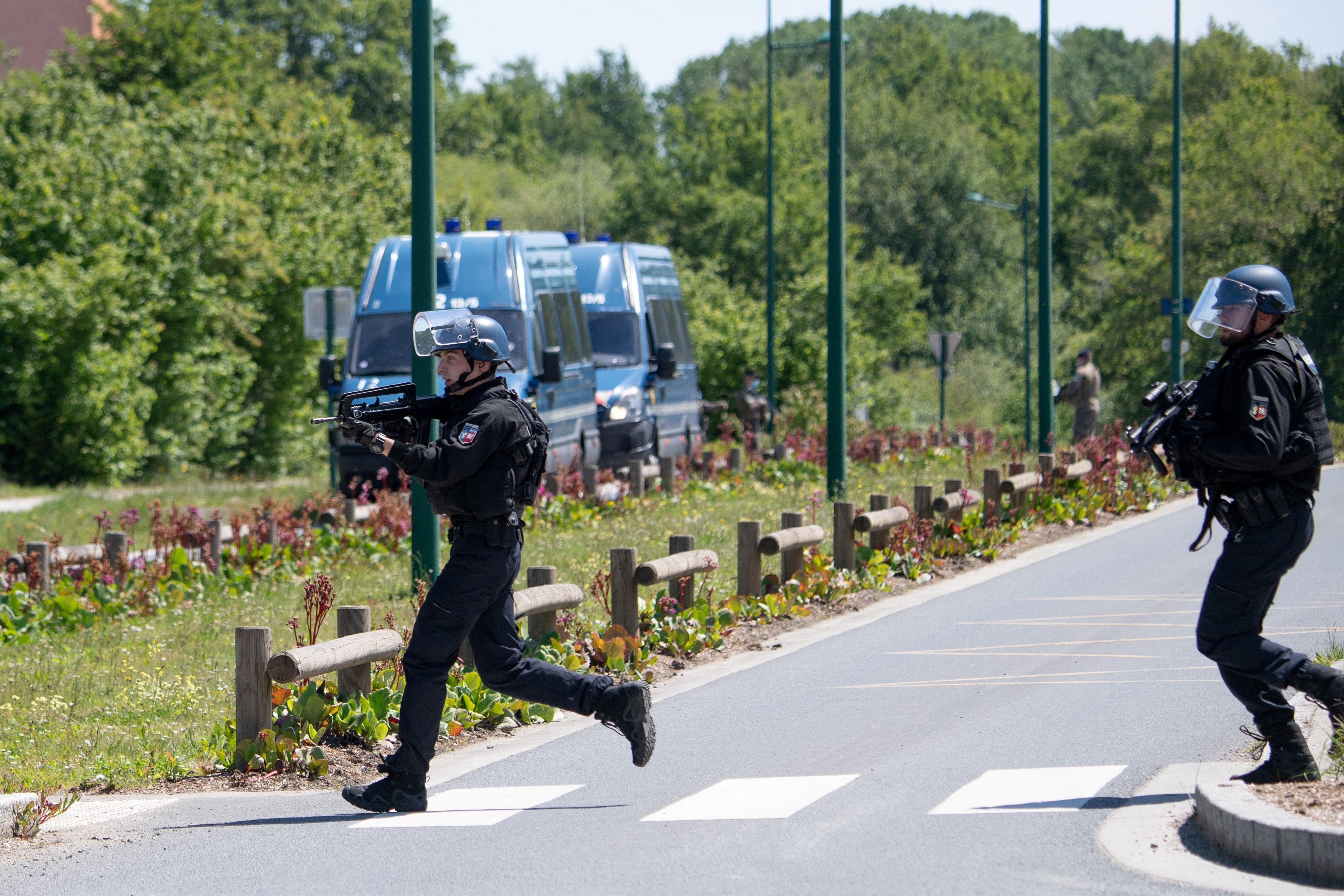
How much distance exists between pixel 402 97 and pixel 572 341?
47576 mm

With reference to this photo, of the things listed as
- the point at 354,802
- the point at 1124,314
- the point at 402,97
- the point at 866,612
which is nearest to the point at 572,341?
the point at 866,612

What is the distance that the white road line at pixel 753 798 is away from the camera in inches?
235

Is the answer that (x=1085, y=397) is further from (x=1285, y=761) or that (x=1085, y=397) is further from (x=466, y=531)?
(x=466, y=531)

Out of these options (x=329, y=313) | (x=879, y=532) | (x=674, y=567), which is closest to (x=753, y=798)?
(x=674, y=567)

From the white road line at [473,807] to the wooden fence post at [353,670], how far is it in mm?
968

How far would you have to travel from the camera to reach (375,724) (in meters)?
7.41

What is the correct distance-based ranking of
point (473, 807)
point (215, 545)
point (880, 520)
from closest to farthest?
point (473, 807) < point (880, 520) < point (215, 545)

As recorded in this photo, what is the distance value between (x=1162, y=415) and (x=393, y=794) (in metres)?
3.19

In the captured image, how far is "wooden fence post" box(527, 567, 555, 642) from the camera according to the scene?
8719mm

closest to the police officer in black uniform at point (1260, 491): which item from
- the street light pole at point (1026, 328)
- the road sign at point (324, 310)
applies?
the road sign at point (324, 310)

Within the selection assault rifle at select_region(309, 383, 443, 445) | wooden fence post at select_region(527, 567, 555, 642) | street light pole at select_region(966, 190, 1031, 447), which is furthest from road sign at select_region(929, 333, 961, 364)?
assault rifle at select_region(309, 383, 443, 445)

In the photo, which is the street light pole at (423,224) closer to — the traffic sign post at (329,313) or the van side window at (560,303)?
the van side window at (560,303)

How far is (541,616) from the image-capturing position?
28.7 ft

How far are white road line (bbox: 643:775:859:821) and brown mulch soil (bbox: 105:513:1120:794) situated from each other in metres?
1.66
